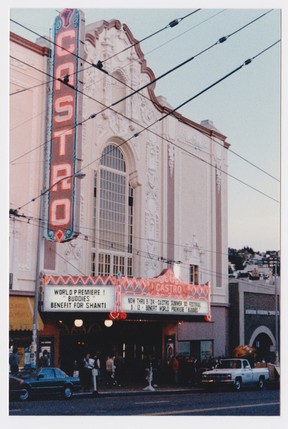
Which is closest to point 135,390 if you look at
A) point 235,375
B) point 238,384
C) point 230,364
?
point 235,375

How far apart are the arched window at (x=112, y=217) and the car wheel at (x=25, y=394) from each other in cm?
737

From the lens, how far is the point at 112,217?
1100 inches

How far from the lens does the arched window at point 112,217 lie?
27.2 meters

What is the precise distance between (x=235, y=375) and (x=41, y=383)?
24.5ft

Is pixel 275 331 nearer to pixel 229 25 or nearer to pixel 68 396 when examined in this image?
pixel 68 396

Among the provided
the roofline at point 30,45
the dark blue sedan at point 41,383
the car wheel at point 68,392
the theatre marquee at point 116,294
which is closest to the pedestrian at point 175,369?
the theatre marquee at point 116,294

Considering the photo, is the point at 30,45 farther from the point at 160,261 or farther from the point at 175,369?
the point at 175,369

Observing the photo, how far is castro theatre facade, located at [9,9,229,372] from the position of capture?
24172mm

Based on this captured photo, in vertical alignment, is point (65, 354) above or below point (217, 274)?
below

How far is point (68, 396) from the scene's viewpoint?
21.5 meters

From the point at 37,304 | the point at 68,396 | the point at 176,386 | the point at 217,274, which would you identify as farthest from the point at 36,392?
the point at 217,274

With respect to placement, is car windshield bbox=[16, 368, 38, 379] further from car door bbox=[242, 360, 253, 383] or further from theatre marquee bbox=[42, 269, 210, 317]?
car door bbox=[242, 360, 253, 383]

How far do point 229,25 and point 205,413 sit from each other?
9.87m
